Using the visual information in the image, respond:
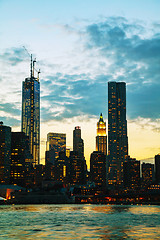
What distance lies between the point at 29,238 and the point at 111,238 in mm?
15362

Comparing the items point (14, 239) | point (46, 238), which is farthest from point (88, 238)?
point (14, 239)

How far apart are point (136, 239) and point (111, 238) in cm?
463

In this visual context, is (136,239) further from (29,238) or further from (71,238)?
(29,238)

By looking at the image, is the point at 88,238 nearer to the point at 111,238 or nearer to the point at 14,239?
the point at 111,238

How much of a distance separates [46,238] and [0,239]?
8.60 meters

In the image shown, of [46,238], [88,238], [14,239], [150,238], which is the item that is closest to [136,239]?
[150,238]

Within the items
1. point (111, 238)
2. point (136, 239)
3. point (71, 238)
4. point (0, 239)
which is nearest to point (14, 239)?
point (0, 239)

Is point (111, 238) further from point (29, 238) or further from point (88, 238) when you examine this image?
point (29, 238)

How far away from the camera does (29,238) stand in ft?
232

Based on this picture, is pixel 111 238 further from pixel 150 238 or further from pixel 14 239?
pixel 14 239

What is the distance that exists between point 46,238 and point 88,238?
313 inches

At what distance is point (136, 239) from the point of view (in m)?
69.6

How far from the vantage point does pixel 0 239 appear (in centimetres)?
6838

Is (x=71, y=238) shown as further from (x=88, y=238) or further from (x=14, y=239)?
(x=14, y=239)
